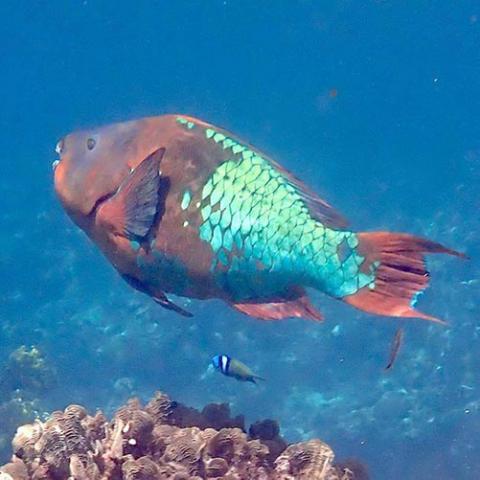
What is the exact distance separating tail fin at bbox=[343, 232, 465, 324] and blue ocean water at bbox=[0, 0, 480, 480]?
1.98 metres

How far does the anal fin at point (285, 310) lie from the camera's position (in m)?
3.00

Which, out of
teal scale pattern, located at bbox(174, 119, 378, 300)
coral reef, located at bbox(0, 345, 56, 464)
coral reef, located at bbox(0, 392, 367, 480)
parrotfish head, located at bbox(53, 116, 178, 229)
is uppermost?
coral reef, located at bbox(0, 345, 56, 464)

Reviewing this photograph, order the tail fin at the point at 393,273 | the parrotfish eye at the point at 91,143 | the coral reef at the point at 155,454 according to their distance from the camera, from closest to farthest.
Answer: the tail fin at the point at 393,273 → the parrotfish eye at the point at 91,143 → the coral reef at the point at 155,454

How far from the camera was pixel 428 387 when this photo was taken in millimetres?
12547

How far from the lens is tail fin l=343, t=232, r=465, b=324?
2436 millimetres

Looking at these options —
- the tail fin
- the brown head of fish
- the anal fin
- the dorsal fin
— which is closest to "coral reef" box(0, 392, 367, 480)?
the brown head of fish

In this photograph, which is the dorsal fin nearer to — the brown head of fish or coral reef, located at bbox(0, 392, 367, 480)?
the brown head of fish

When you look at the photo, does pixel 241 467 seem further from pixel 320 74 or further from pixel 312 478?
pixel 320 74

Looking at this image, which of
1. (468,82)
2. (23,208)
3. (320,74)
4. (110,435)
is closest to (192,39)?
(320,74)

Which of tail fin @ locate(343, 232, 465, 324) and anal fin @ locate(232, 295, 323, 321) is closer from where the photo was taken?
tail fin @ locate(343, 232, 465, 324)

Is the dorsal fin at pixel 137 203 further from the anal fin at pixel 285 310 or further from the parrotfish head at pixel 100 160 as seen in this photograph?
the anal fin at pixel 285 310

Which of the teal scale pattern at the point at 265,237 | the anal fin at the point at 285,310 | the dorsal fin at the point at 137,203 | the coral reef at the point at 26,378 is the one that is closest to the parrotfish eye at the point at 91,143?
the dorsal fin at the point at 137,203

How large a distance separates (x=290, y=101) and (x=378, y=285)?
143ft

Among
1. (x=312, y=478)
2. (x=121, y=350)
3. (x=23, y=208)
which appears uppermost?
(x=23, y=208)
